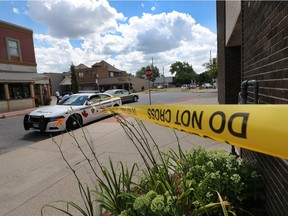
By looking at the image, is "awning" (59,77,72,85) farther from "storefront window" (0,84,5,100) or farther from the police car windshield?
the police car windshield

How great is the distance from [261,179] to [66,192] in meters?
3.00

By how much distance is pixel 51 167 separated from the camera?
506cm

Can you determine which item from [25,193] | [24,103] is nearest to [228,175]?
[25,193]

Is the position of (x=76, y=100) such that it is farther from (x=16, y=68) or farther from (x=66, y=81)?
(x=66, y=81)

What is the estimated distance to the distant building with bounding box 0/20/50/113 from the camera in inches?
768

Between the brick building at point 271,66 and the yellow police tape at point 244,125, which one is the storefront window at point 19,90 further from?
the yellow police tape at point 244,125

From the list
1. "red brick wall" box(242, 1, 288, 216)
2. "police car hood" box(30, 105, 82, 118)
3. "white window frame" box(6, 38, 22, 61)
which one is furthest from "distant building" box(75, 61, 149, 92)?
"red brick wall" box(242, 1, 288, 216)

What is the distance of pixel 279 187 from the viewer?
2023mm

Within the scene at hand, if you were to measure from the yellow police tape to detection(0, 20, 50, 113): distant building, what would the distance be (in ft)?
70.3

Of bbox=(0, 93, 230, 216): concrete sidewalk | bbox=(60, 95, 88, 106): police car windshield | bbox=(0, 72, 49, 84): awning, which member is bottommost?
bbox=(0, 93, 230, 216): concrete sidewalk

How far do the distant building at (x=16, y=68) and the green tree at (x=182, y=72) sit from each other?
3145 inches

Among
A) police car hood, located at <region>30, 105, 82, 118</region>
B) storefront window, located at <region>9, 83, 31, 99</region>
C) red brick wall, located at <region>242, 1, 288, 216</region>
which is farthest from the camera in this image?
storefront window, located at <region>9, 83, 31, 99</region>

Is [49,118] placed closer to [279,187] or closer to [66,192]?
[66,192]

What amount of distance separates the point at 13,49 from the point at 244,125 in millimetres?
24254
